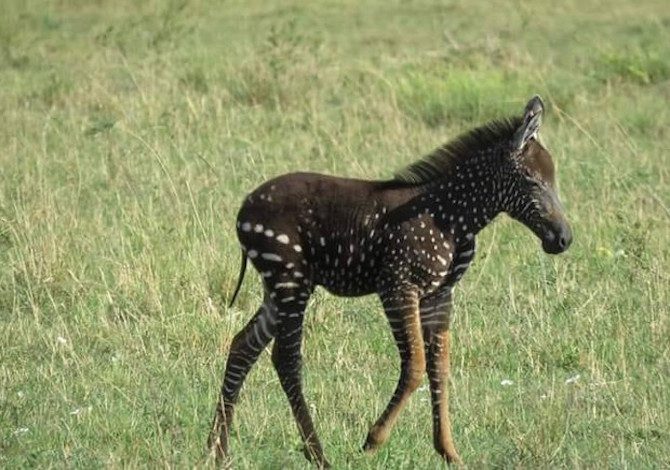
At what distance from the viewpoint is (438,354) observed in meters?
6.73

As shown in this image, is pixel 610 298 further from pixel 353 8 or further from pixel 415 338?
pixel 353 8

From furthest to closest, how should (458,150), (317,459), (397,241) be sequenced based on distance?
(458,150)
(397,241)
(317,459)

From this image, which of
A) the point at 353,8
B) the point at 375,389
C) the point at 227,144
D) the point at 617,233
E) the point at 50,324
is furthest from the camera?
the point at 353,8

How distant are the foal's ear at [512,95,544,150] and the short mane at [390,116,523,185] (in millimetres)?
99

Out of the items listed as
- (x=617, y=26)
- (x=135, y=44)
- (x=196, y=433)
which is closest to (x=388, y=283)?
(x=196, y=433)

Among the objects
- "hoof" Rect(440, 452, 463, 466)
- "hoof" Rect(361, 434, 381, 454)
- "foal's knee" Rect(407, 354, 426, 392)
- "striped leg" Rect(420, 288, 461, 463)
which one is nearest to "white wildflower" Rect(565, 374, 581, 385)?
"striped leg" Rect(420, 288, 461, 463)

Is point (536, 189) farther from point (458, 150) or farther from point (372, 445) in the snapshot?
point (372, 445)

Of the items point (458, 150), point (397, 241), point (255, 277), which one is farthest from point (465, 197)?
point (255, 277)

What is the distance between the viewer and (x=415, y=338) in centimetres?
646

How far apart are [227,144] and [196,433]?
607cm

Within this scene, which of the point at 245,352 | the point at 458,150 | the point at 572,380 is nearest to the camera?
the point at 245,352

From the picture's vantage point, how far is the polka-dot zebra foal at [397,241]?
6516mm

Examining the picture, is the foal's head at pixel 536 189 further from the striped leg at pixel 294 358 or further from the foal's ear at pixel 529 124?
the striped leg at pixel 294 358

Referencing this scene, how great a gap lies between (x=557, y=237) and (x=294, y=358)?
4.10ft
